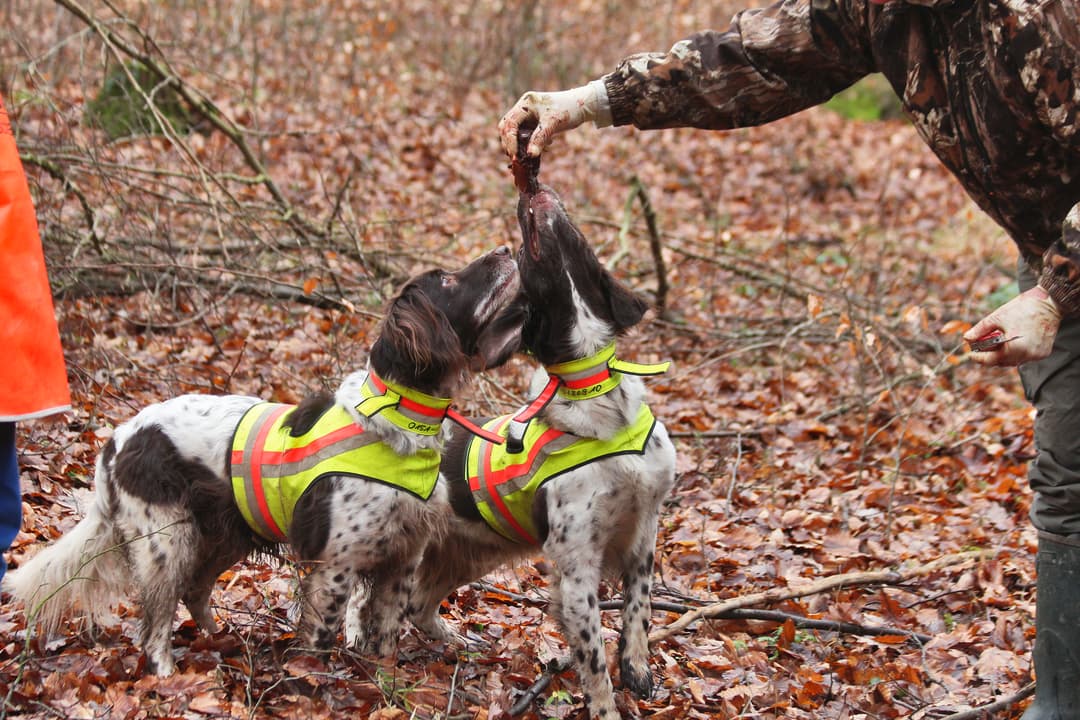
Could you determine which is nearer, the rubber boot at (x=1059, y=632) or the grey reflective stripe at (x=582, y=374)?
the rubber boot at (x=1059, y=632)

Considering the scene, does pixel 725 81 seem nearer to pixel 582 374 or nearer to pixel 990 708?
pixel 582 374

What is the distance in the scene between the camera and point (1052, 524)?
3609 mm

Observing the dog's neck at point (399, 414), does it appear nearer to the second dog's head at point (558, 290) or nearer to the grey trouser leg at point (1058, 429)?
the second dog's head at point (558, 290)

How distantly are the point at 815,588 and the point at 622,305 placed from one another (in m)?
1.75

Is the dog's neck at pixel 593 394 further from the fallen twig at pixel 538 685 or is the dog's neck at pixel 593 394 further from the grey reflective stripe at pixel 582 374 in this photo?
the fallen twig at pixel 538 685

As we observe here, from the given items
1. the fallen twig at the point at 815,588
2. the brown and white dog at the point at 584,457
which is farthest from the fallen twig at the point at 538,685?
the fallen twig at the point at 815,588

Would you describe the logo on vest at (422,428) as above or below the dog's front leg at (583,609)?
above

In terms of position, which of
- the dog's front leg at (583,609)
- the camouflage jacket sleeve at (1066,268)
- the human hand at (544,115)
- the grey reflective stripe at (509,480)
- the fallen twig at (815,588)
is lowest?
the fallen twig at (815,588)

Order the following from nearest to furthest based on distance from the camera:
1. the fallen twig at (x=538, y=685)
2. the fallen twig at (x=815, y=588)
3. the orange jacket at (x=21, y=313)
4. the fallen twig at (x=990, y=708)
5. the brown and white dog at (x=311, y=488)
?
the orange jacket at (x=21, y=313), the fallen twig at (x=990, y=708), the fallen twig at (x=538, y=685), the brown and white dog at (x=311, y=488), the fallen twig at (x=815, y=588)

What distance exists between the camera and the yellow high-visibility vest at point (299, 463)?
4238mm

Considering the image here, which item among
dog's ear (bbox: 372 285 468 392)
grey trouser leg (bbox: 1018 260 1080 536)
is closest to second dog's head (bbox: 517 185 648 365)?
dog's ear (bbox: 372 285 468 392)

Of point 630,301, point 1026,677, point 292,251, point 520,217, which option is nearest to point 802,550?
point 1026,677

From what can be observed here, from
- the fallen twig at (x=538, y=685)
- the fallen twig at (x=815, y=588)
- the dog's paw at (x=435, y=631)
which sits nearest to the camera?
the fallen twig at (x=538, y=685)

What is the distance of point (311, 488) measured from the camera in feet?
13.9
